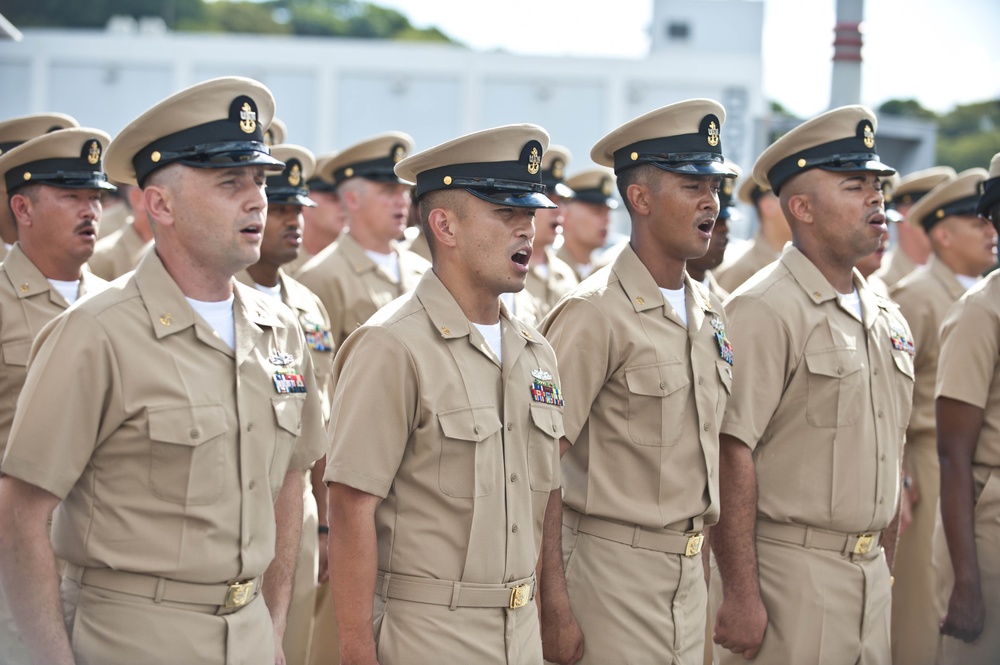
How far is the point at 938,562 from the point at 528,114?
21.8 meters

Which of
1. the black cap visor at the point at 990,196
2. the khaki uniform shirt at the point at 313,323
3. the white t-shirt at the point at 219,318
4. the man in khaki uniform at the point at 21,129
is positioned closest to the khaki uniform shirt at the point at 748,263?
the black cap visor at the point at 990,196

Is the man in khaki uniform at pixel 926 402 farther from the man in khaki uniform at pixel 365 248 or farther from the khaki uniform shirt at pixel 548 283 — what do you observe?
the man in khaki uniform at pixel 365 248

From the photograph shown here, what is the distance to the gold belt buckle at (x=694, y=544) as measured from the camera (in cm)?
402

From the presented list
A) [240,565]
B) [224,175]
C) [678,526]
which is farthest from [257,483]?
[678,526]

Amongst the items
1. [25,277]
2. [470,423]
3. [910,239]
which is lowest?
[470,423]

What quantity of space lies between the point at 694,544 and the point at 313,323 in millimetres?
2229

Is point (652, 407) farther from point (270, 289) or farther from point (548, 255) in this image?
point (548, 255)

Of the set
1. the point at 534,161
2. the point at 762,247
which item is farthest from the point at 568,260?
the point at 534,161

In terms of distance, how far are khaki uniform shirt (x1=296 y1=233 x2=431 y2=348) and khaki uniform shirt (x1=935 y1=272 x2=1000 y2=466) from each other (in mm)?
2675

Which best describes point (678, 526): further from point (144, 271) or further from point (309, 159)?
point (309, 159)

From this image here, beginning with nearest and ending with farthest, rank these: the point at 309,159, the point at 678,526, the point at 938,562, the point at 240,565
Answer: the point at 240,565 → the point at 678,526 → the point at 938,562 → the point at 309,159

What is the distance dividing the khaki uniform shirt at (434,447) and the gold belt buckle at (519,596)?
4cm

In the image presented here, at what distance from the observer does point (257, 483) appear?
3189mm

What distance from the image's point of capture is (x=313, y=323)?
18.0 ft
